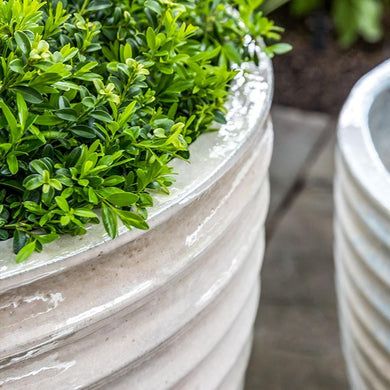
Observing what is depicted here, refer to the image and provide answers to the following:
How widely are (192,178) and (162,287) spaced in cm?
12

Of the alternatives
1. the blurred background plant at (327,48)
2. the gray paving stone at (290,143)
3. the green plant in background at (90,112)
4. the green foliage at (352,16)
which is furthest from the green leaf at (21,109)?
the green foliage at (352,16)

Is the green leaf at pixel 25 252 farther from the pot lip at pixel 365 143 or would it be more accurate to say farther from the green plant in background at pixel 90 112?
the pot lip at pixel 365 143

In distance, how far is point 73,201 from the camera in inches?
32.5

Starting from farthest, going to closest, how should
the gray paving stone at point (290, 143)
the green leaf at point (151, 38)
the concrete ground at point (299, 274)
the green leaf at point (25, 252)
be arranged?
the gray paving stone at point (290, 143) < the concrete ground at point (299, 274) < the green leaf at point (151, 38) < the green leaf at point (25, 252)

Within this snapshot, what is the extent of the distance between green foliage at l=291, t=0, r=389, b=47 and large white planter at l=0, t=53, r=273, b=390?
2.31 metres

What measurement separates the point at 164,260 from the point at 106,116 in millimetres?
162

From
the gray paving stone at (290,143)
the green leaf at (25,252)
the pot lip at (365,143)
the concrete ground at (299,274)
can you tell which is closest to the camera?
the green leaf at (25,252)

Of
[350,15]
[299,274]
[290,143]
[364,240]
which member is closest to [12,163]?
[364,240]

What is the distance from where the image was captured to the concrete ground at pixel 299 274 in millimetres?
2020

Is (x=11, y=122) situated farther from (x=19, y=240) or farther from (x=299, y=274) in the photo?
(x=299, y=274)

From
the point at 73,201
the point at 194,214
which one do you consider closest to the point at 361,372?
the point at 194,214

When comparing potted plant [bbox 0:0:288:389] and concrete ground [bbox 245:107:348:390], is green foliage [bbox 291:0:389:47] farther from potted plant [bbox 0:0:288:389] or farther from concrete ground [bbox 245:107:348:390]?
potted plant [bbox 0:0:288:389]

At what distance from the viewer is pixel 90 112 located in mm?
841

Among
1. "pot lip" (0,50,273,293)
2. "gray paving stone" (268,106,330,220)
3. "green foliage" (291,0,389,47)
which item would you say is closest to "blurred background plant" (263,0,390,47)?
"green foliage" (291,0,389,47)
